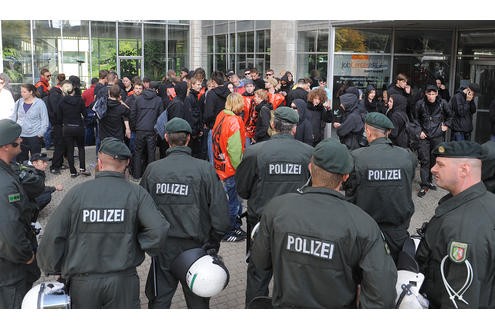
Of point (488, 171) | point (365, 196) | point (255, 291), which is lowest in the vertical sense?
point (255, 291)

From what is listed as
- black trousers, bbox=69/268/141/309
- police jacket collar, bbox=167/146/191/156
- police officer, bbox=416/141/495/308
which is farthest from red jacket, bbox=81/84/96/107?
police officer, bbox=416/141/495/308

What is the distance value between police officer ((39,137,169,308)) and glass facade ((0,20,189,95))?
18.1 metres

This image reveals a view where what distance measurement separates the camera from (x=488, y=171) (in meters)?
4.16

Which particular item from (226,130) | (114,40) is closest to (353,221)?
(226,130)

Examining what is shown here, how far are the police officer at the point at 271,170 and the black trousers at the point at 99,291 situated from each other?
157 centimetres

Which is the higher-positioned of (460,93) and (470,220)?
(460,93)

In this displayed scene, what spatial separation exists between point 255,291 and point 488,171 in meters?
2.34

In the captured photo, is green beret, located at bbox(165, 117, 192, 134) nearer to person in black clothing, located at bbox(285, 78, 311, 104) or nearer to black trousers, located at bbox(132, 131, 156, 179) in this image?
black trousers, located at bbox(132, 131, 156, 179)

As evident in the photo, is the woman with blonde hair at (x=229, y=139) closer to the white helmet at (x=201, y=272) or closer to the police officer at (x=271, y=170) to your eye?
the police officer at (x=271, y=170)

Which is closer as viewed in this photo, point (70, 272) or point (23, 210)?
point (70, 272)

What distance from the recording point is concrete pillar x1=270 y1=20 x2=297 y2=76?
55.6 feet

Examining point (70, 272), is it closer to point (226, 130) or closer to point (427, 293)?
point (427, 293)

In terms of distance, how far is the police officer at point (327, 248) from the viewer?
282 centimetres

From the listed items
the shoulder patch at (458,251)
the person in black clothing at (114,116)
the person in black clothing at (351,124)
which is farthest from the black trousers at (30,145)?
the shoulder patch at (458,251)
